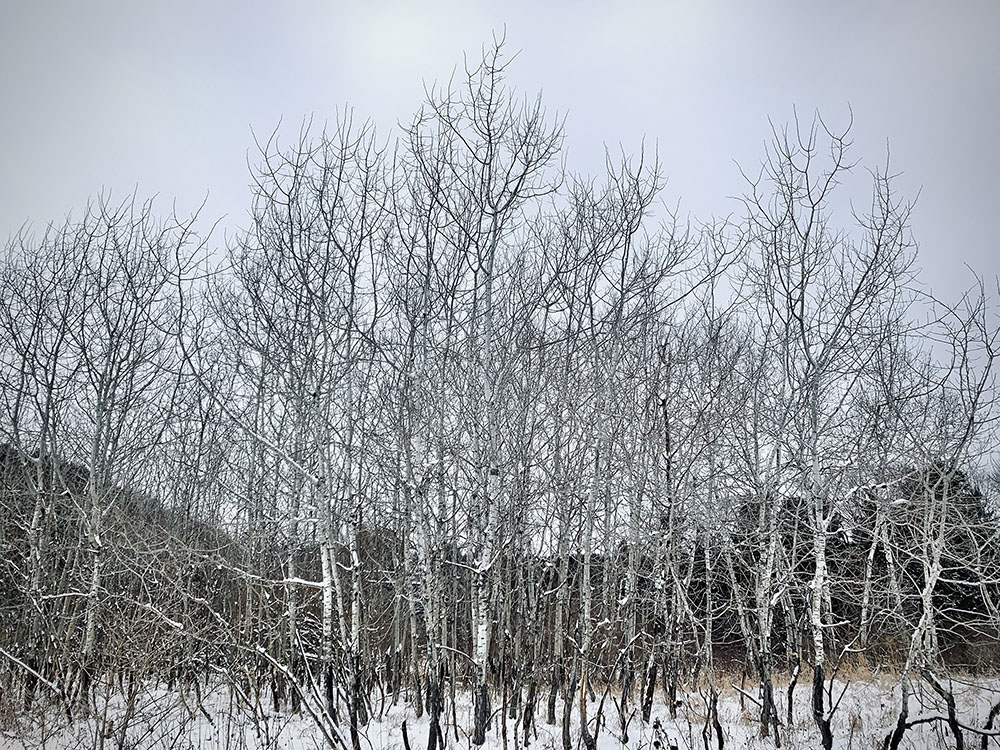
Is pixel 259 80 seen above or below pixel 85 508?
above

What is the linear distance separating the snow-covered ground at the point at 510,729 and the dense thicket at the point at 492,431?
0.97ft

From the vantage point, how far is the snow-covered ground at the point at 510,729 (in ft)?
21.0

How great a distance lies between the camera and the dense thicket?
6.89 m

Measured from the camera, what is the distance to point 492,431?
6.67m

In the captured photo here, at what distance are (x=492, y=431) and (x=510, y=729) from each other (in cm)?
320

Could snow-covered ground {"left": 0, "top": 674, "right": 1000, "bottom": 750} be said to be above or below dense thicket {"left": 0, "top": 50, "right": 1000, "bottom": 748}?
below

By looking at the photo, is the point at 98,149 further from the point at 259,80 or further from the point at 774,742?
the point at 774,742

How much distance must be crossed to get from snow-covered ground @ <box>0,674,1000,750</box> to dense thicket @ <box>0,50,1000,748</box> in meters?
0.30

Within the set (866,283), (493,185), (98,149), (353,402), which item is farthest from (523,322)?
(98,149)

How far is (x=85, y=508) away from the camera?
31.3 feet

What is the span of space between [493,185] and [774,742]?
20.6ft

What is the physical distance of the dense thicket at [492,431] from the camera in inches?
271

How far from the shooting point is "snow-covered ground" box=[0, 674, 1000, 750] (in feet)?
21.0

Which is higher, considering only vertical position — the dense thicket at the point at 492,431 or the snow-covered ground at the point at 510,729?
the dense thicket at the point at 492,431
